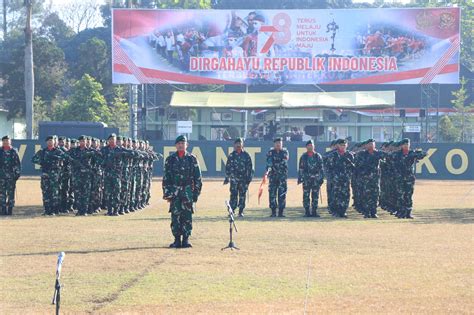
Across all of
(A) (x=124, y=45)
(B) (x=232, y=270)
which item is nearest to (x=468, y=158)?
(A) (x=124, y=45)

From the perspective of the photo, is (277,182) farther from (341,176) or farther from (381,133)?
(381,133)

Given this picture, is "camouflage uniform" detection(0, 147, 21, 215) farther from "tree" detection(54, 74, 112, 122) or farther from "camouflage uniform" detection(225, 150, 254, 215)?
"tree" detection(54, 74, 112, 122)

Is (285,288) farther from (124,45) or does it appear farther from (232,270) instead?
(124,45)

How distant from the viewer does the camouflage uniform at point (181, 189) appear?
53.0 ft

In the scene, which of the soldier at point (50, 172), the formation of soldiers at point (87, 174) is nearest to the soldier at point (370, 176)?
the formation of soldiers at point (87, 174)

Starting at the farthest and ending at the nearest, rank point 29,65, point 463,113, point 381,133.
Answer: point 463,113, point 381,133, point 29,65

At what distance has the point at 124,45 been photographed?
48156 mm

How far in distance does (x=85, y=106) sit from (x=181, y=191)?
1871 inches

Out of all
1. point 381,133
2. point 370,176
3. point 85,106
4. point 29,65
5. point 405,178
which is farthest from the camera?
point 381,133

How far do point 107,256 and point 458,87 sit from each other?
209 ft

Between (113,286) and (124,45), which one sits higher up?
(124,45)

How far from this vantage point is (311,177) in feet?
76.7

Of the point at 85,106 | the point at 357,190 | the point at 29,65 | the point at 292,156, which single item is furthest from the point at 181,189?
the point at 85,106

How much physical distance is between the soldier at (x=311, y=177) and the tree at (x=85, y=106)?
40.1 meters
